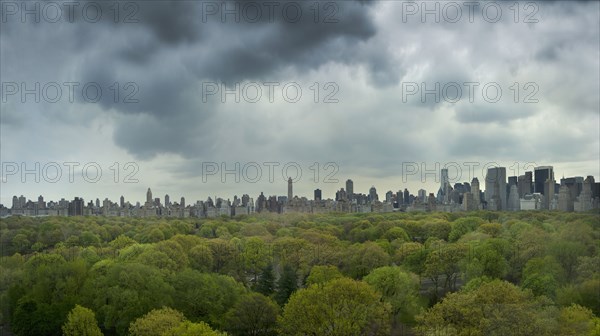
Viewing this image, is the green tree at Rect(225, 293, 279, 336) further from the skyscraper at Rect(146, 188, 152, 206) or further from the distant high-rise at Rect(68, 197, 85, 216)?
the skyscraper at Rect(146, 188, 152, 206)

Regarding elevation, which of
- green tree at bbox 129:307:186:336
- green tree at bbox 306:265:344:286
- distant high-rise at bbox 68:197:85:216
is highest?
distant high-rise at bbox 68:197:85:216

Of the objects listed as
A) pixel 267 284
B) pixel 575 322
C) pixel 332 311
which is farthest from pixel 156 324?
pixel 575 322

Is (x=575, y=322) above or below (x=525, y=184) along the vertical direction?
below

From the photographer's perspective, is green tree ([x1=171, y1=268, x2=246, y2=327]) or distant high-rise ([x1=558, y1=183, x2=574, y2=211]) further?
distant high-rise ([x1=558, y1=183, x2=574, y2=211])

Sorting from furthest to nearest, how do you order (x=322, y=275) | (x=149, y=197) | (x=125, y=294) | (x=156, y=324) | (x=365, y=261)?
(x=149, y=197), (x=365, y=261), (x=322, y=275), (x=125, y=294), (x=156, y=324)

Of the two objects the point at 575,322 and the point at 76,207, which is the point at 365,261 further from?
the point at 76,207

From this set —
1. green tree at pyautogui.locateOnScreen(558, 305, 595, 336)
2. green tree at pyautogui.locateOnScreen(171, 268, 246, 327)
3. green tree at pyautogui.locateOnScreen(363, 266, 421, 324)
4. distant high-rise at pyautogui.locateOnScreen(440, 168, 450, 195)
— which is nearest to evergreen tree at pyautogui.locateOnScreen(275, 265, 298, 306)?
green tree at pyautogui.locateOnScreen(171, 268, 246, 327)

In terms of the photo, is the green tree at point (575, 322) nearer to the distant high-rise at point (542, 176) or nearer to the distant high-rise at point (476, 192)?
the distant high-rise at point (542, 176)
